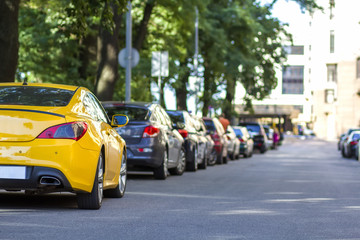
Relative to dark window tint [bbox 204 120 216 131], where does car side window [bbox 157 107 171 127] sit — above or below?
above

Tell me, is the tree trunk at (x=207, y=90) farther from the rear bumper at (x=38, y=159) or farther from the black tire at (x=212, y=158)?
the rear bumper at (x=38, y=159)

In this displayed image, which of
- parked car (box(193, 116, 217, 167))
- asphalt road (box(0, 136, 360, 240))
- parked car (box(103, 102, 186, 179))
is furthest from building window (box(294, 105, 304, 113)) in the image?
asphalt road (box(0, 136, 360, 240))

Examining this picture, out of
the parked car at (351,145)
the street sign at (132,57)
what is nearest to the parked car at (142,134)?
the street sign at (132,57)

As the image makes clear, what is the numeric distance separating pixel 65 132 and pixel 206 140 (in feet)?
50.7

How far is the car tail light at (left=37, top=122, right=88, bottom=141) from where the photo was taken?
949 centimetres

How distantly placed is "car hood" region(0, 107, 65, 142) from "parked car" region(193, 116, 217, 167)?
14.2m

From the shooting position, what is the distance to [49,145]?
9445 mm

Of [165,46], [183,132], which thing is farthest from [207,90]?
[183,132]

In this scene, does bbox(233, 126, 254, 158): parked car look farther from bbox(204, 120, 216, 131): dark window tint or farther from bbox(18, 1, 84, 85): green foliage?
bbox(204, 120, 216, 131): dark window tint

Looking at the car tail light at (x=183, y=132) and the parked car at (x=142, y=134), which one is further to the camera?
the car tail light at (x=183, y=132)

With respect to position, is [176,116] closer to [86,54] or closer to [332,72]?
[86,54]

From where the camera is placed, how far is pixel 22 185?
9500 millimetres

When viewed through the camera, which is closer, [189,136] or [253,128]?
[189,136]

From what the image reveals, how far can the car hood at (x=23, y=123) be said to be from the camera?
31.0ft
